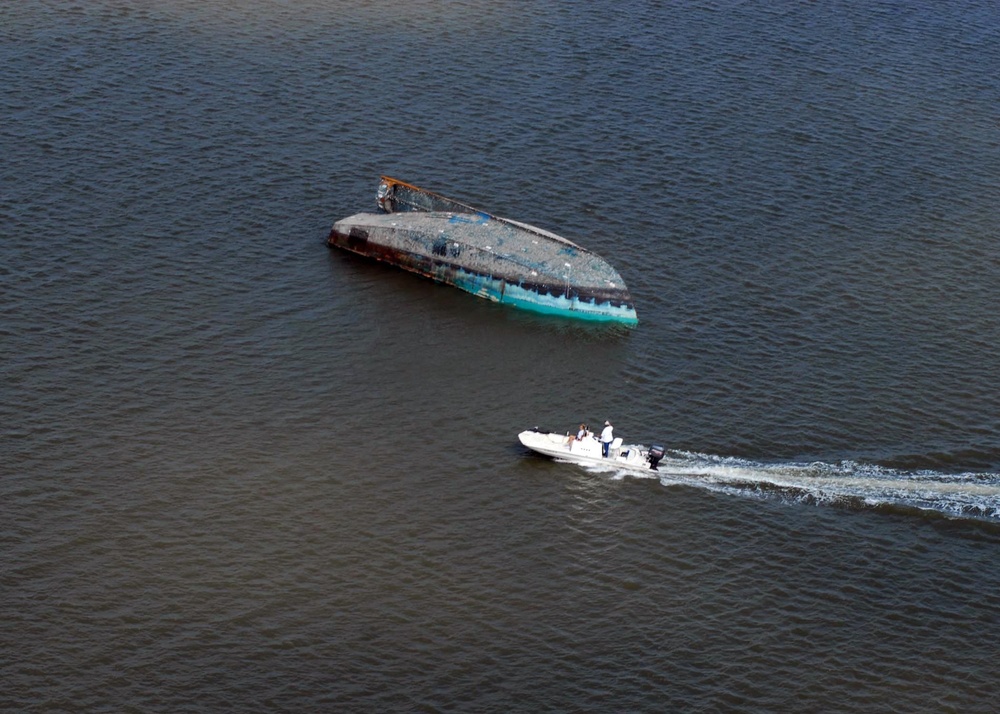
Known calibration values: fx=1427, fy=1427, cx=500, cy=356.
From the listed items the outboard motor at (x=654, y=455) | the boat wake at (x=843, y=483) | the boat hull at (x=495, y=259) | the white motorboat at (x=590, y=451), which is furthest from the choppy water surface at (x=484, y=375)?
the boat hull at (x=495, y=259)

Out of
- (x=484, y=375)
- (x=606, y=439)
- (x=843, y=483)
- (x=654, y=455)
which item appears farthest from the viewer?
(x=484, y=375)

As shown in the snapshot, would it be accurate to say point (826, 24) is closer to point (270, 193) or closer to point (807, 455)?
point (270, 193)

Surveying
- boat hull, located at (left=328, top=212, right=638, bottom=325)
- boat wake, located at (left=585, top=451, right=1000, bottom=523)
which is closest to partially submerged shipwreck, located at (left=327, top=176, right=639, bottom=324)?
boat hull, located at (left=328, top=212, right=638, bottom=325)

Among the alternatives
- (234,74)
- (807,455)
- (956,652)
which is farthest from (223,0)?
(956,652)

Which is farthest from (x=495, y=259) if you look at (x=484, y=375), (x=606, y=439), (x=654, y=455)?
(x=654, y=455)

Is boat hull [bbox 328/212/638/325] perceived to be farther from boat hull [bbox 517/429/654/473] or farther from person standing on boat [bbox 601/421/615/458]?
boat hull [bbox 517/429/654/473]

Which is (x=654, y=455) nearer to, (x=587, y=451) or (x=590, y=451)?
(x=590, y=451)

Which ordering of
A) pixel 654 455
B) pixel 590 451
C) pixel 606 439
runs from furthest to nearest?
pixel 590 451 → pixel 606 439 → pixel 654 455
